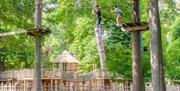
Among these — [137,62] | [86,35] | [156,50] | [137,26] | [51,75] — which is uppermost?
[86,35]

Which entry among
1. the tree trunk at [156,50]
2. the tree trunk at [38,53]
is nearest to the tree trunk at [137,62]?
the tree trunk at [156,50]

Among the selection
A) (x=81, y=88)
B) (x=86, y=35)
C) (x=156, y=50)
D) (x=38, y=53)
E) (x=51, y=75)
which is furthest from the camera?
(x=86, y=35)

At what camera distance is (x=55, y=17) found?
25391 millimetres

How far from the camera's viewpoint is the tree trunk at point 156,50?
32.9 feet

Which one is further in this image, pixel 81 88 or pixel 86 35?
pixel 86 35

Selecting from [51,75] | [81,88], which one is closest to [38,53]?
[81,88]

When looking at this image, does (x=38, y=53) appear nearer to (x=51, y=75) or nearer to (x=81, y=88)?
(x=81, y=88)

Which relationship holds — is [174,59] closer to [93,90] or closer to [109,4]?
[109,4]

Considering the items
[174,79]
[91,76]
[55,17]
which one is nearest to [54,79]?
[91,76]

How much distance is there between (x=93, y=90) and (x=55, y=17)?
855cm

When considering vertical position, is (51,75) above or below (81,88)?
above

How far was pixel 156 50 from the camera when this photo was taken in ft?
33.2

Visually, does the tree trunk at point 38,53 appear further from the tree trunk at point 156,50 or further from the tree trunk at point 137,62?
the tree trunk at point 156,50

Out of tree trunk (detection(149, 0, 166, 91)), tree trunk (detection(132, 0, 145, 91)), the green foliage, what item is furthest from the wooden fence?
tree trunk (detection(149, 0, 166, 91))
